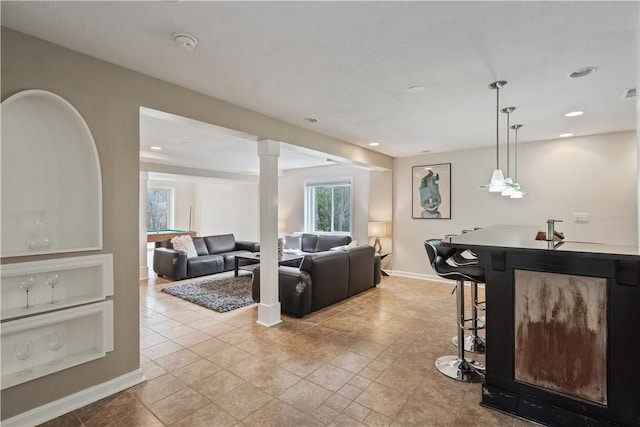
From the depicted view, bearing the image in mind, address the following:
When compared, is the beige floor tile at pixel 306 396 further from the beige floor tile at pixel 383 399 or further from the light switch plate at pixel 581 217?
the light switch plate at pixel 581 217

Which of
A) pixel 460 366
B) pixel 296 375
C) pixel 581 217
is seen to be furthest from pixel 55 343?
pixel 581 217

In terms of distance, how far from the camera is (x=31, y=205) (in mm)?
2041

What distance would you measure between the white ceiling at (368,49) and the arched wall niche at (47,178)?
0.49m

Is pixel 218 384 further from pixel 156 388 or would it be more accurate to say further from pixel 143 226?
pixel 143 226

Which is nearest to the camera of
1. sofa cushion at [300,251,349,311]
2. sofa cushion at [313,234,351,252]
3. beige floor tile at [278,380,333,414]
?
beige floor tile at [278,380,333,414]

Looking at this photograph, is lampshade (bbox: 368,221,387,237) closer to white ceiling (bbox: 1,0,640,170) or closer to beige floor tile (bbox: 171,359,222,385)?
white ceiling (bbox: 1,0,640,170)

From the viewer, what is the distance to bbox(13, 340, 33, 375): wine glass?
1.94 meters

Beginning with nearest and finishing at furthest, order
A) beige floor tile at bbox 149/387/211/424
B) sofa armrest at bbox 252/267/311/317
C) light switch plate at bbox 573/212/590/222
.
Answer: beige floor tile at bbox 149/387/211/424, sofa armrest at bbox 252/267/311/317, light switch plate at bbox 573/212/590/222

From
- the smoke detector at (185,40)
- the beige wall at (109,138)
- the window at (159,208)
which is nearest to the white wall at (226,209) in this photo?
the window at (159,208)

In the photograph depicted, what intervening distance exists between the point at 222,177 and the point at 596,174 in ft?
23.9

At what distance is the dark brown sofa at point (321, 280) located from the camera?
3803 millimetres

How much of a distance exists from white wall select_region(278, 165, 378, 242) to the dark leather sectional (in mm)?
1352

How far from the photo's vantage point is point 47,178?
210 cm

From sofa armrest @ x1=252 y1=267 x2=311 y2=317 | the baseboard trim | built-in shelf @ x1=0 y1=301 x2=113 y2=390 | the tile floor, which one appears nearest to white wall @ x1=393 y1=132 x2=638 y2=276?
the tile floor
